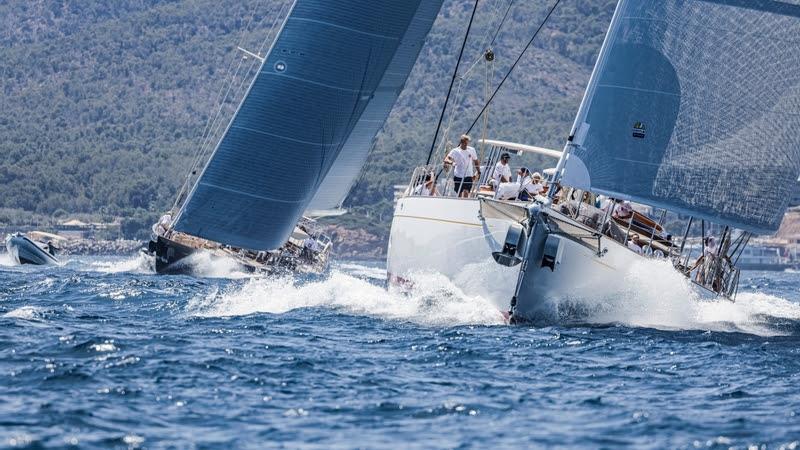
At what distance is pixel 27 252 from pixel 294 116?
2536 centimetres

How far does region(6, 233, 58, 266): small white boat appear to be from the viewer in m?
42.7

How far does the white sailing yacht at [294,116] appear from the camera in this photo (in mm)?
19234

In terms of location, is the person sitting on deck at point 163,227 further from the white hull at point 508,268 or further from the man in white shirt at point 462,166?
the white hull at point 508,268

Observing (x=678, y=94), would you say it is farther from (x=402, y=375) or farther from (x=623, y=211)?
(x=402, y=375)

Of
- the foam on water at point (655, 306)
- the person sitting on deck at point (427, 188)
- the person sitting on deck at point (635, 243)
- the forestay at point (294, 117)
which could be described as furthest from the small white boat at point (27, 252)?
the foam on water at point (655, 306)

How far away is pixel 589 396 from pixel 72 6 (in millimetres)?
150595

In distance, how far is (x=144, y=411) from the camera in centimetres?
1023

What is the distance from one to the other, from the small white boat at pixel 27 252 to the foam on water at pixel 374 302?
2145cm

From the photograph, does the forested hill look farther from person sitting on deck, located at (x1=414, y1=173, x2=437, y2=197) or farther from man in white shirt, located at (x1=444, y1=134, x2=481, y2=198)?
man in white shirt, located at (x1=444, y1=134, x2=481, y2=198)

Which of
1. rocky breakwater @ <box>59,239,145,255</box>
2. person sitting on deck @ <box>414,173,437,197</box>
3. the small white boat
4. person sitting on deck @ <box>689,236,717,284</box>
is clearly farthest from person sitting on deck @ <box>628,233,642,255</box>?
rocky breakwater @ <box>59,239,145,255</box>

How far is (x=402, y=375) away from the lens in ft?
40.0

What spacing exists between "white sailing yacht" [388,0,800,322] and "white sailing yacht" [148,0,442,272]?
2832mm

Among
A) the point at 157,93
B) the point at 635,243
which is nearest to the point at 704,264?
the point at 635,243

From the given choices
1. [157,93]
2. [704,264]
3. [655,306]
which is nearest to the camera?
[655,306]
